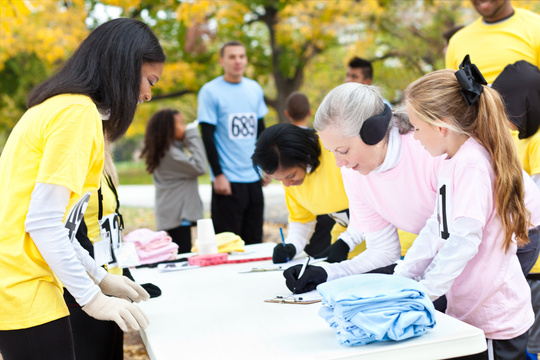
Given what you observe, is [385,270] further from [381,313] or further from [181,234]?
[181,234]

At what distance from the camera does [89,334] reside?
74.5 inches

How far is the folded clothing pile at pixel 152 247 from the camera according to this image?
2.65 m

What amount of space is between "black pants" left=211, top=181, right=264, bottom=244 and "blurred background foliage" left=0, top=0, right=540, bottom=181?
149 inches

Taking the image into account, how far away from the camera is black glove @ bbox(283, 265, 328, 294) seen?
1859 millimetres

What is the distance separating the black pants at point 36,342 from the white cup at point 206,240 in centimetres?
128

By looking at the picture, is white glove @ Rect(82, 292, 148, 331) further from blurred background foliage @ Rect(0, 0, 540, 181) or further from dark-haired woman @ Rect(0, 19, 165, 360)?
blurred background foliage @ Rect(0, 0, 540, 181)

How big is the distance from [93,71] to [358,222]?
111 cm

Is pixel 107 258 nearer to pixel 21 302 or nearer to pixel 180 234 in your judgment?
pixel 21 302

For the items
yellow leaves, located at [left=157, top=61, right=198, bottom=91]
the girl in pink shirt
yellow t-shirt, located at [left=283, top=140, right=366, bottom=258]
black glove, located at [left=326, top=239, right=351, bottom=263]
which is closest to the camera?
the girl in pink shirt

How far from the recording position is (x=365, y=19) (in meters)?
8.98

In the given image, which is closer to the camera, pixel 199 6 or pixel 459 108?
pixel 459 108

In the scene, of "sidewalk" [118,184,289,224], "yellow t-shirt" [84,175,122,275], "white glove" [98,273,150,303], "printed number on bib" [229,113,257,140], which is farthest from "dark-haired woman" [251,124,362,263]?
"sidewalk" [118,184,289,224]

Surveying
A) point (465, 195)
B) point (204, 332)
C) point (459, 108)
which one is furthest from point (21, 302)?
point (459, 108)

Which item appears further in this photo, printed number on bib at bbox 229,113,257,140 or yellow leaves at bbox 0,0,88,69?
yellow leaves at bbox 0,0,88,69
